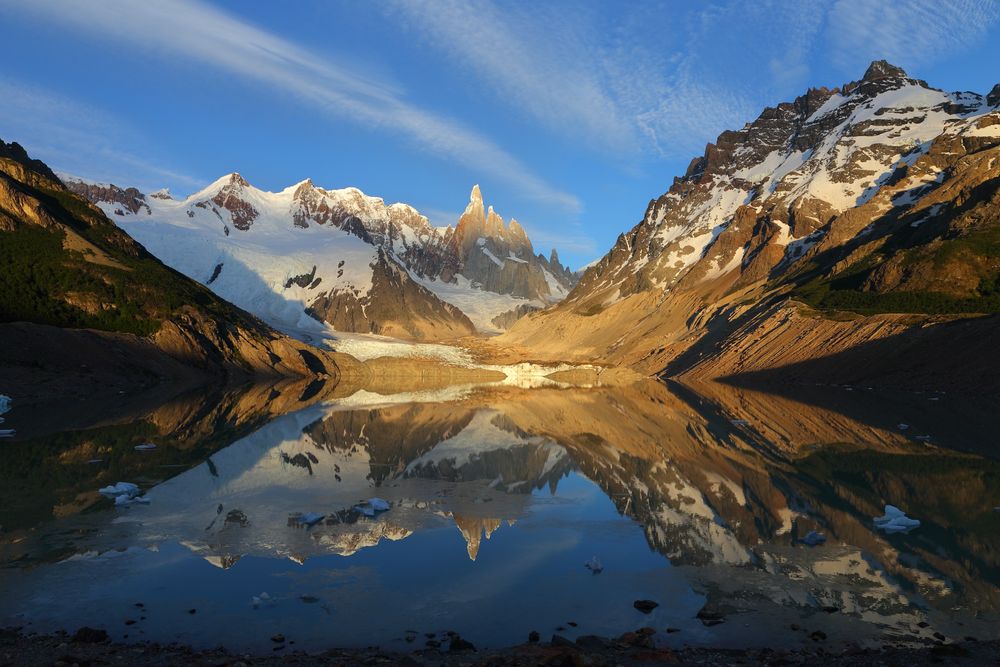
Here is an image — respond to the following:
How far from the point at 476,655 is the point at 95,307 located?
109 m

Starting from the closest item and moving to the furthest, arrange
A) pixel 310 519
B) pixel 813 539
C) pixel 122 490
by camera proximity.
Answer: pixel 813 539 < pixel 310 519 < pixel 122 490

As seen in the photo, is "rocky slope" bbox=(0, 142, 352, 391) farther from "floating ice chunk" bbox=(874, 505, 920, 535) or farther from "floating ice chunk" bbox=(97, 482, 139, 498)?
"floating ice chunk" bbox=(874, 505, 920, 535)

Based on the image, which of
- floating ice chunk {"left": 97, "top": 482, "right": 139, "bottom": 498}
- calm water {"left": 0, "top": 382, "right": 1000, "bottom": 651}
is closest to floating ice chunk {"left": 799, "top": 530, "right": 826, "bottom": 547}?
calm water {"left": 0, "top": 382, "right": 1000, "bottom": 651}

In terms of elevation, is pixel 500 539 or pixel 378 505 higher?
pixel 378 505

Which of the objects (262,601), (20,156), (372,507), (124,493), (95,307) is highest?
(20,156)

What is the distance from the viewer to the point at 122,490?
26422 millimetres

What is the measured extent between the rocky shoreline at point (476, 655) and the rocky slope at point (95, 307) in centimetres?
7452

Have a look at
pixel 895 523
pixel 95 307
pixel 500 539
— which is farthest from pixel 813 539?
pixel 95 307

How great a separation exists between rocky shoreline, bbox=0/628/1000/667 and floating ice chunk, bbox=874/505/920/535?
360 inches

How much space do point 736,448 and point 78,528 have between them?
32.1m

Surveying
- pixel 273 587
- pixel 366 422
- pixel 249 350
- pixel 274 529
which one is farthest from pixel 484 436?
pixel 249 350

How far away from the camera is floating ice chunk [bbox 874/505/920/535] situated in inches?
858

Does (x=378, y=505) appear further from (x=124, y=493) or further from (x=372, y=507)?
(x=124, y=493)

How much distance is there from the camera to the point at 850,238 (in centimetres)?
17388
